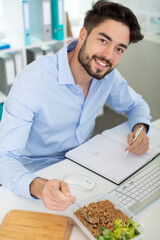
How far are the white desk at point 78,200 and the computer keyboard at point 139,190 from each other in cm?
3

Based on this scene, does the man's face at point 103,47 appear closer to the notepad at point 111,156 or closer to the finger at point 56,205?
the notepad at point 111,156

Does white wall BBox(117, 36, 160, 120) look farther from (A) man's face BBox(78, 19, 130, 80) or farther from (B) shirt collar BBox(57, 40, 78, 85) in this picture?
(B) shirt collar BBox(57, 40, 78, 85)

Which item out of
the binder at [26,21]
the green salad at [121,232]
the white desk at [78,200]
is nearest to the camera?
the green salad at [121,232]

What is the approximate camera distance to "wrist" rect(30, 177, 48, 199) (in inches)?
37.9

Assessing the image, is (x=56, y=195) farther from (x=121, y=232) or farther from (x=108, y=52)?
(x=108, y=52)

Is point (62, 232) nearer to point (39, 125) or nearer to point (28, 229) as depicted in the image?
point (28, 229)

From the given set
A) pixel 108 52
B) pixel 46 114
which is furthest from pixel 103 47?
pixel 46 114

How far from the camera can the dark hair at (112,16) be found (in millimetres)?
1292

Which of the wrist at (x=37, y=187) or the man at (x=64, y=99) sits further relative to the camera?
the man at (x=64, y=99)

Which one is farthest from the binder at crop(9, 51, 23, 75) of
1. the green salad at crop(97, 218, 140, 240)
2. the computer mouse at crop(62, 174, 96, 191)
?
the green salad at crop(97, 218, 140, 240)

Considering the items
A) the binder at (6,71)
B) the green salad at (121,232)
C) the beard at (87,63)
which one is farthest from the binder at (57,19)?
the green salad at (121,232)

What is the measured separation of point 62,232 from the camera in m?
0.87

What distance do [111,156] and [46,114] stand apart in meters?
0.36

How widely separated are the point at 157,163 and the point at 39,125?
0.58 m
